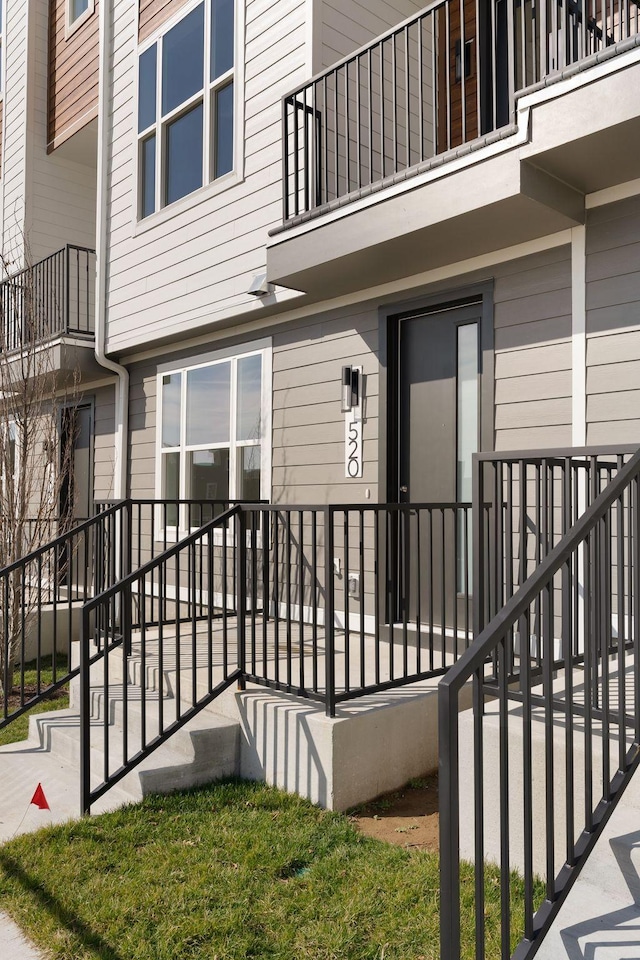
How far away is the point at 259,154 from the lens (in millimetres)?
6113

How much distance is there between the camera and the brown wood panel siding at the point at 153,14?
718 cm

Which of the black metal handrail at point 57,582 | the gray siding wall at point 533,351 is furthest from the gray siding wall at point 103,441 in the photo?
the gray siding wall at point 533,351

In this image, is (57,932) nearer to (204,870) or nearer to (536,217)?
(204,870)

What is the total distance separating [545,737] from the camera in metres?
2.16

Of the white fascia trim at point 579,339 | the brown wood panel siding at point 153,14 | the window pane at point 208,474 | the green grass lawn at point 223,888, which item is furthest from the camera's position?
the brown wood panel siding at point 153,14

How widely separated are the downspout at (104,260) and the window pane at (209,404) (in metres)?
1.19

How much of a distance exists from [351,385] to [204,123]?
3.00 m

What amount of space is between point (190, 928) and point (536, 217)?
148 inches

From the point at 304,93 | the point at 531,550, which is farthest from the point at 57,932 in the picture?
the point at 304,93

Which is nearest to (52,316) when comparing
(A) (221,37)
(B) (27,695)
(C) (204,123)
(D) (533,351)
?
(C) (204,123)

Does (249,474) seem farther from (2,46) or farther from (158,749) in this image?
(2,46)

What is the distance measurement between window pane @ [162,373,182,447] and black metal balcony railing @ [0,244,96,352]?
1291mm

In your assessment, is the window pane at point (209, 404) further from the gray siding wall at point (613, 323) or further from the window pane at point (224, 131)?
the gray siding wall at point (613, 323)

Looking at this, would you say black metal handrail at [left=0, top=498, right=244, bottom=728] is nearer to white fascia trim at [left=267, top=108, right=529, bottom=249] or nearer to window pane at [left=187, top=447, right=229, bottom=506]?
window pane at [left=187, top=447, right=229, bottom=506]
